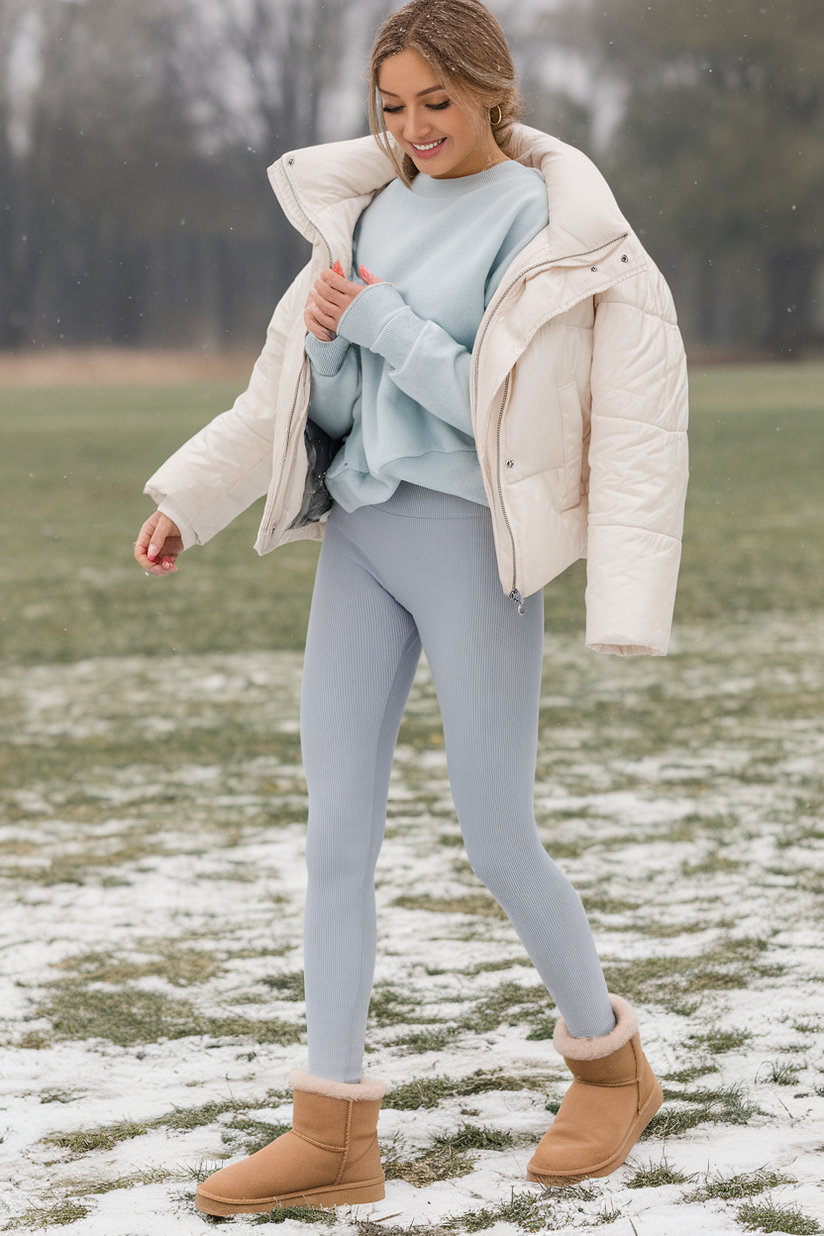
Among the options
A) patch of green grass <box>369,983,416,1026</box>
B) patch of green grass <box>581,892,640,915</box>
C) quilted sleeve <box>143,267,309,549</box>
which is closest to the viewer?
quilted sleeve <box>143,267,309,549</box>

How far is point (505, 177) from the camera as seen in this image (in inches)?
93.4

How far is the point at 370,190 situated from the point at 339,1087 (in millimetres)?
1380

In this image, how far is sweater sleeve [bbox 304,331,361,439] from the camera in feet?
7.72

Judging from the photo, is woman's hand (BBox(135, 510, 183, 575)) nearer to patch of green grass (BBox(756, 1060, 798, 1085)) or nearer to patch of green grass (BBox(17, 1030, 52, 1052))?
patch of green grass (BBox(17, 1030, 52, 1052))

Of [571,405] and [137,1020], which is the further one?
[137,1020]

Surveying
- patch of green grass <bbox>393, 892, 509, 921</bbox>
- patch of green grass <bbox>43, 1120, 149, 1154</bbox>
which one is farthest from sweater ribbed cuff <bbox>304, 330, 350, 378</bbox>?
patch of green grass <bbox>393, 892, 509, 921</bbox>

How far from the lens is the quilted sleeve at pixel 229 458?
253cm

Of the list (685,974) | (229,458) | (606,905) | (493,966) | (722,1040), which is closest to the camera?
(229,458)

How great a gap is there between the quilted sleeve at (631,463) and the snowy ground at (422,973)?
0.87 metres

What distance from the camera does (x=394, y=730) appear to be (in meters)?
2.46

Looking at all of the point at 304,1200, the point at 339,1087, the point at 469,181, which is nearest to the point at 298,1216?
the point at 304,1200

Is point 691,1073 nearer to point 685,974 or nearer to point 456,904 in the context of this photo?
point 685,974

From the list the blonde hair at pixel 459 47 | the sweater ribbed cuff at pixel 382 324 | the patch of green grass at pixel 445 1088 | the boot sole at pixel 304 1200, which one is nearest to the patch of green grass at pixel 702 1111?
the patch of green grass at pixel 445 1088

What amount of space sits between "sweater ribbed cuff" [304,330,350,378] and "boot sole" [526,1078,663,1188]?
4.13ft
